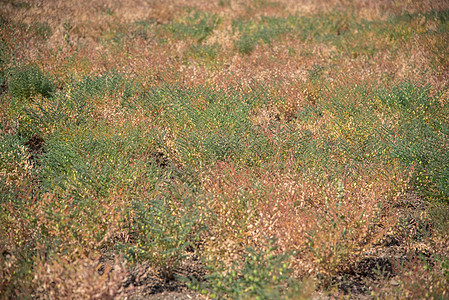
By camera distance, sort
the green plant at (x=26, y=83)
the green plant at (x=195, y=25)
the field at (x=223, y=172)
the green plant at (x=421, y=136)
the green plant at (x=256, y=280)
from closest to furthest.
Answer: the green plant at (x=256, y=280) < the field at (x=223, y=172) < the green plant at (x=421, y=136) < the green plant at (x=26, y=83) < the green plant at (x=195, y=25)

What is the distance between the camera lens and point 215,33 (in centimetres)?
938

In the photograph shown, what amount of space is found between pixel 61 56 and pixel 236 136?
482cm

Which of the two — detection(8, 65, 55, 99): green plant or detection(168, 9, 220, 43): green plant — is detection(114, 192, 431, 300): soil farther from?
detection(168, 9, 220, 43): green plant

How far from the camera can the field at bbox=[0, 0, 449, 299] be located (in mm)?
2938

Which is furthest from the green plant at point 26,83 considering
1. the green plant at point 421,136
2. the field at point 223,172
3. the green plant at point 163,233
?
the green plant at point 421,136

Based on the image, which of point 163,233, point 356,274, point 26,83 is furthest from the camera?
point 26,83

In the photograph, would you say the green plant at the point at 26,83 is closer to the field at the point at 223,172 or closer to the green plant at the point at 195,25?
the field at the point at 223,172

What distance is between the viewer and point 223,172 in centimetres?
385

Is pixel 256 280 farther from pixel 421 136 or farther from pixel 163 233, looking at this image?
pixel 421 136

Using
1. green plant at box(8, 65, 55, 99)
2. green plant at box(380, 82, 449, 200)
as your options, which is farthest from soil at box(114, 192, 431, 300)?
green plant at box(8, 65, 55, 99)

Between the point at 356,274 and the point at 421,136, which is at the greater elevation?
the point at 421,136

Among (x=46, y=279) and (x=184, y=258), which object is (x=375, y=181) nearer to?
(x=184, y=258)

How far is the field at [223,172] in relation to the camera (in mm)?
2938

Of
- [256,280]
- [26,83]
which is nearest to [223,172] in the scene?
[256,280]
